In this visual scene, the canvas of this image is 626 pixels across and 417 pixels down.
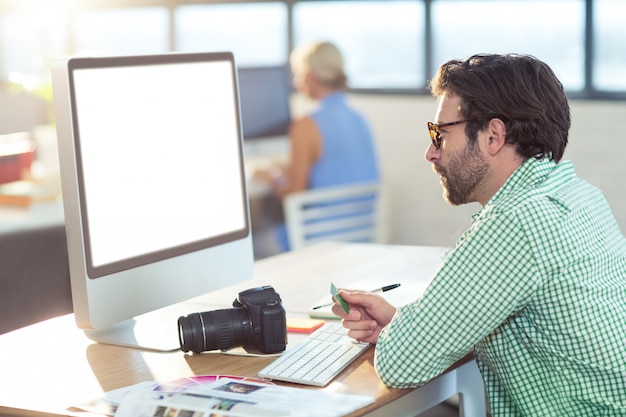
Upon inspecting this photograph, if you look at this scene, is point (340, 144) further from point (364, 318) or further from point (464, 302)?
point (464, 302)

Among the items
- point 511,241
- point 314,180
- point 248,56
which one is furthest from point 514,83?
point 248,56

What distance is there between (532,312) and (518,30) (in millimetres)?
3289

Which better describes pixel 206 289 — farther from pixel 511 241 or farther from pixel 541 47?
pixel 541 47

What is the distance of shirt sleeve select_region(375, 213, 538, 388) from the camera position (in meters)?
1.43

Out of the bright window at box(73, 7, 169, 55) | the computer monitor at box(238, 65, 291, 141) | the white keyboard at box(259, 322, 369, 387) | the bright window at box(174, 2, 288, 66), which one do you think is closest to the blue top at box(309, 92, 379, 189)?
the computer monitor at box(238, 65, 291, 141)

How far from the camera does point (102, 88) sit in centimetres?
166

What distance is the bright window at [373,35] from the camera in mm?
4941

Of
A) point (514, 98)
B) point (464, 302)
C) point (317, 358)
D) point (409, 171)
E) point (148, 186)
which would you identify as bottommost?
point (409, 171)

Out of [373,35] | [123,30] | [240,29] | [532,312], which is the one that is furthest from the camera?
[123,30]

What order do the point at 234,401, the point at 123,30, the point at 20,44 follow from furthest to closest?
the point at 20,44 → the point at 123,30 → the point at 234,401

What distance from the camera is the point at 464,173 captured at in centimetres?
163

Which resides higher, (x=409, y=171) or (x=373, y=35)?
(x=373, y=35)

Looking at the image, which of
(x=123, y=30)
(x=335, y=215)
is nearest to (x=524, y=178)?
(x=335, y=215)

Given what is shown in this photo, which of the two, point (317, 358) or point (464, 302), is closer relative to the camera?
point (464, 302)
